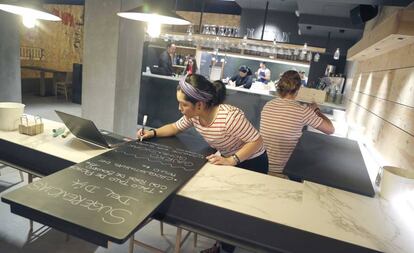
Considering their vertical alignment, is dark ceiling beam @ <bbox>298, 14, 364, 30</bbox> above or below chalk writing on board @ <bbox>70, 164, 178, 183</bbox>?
above

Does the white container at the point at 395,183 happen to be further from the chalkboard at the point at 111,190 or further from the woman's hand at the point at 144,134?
the woman's hand at the point at 144,134

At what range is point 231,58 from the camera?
9.25 m

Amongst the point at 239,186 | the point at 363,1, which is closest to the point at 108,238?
the point at 239,186

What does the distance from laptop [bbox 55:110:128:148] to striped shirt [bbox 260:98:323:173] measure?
1273 mm

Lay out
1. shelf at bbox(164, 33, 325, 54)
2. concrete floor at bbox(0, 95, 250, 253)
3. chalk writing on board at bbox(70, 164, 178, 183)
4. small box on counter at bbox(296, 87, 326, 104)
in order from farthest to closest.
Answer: shelf at bbox(164, 33, 325, 54), small box on counter at bbox(296, 87, 326, 104), concrete floor at bbox(0, 95, 250, 253), chalk writing on board at bbox(70, 164, 178, 183)

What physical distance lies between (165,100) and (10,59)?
2.59 m

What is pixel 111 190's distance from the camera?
4.05ft

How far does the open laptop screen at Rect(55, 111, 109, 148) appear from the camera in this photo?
172cm

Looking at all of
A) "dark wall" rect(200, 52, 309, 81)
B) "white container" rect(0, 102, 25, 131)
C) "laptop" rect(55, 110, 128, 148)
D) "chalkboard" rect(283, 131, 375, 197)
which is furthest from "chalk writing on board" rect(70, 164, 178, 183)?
"dark wall" rect(200, 52, 309, 81)

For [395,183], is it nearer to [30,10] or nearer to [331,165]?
[331,165]

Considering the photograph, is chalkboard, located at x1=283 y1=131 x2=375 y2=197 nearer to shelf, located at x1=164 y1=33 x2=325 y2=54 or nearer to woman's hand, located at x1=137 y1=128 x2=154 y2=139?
woman's hand, located at x1=137 y1=128 x2=154 y2=139

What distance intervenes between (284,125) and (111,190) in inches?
65.1

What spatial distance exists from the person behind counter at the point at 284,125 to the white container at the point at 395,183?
1.01 meters

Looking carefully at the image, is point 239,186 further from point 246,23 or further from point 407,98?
point 246,23
